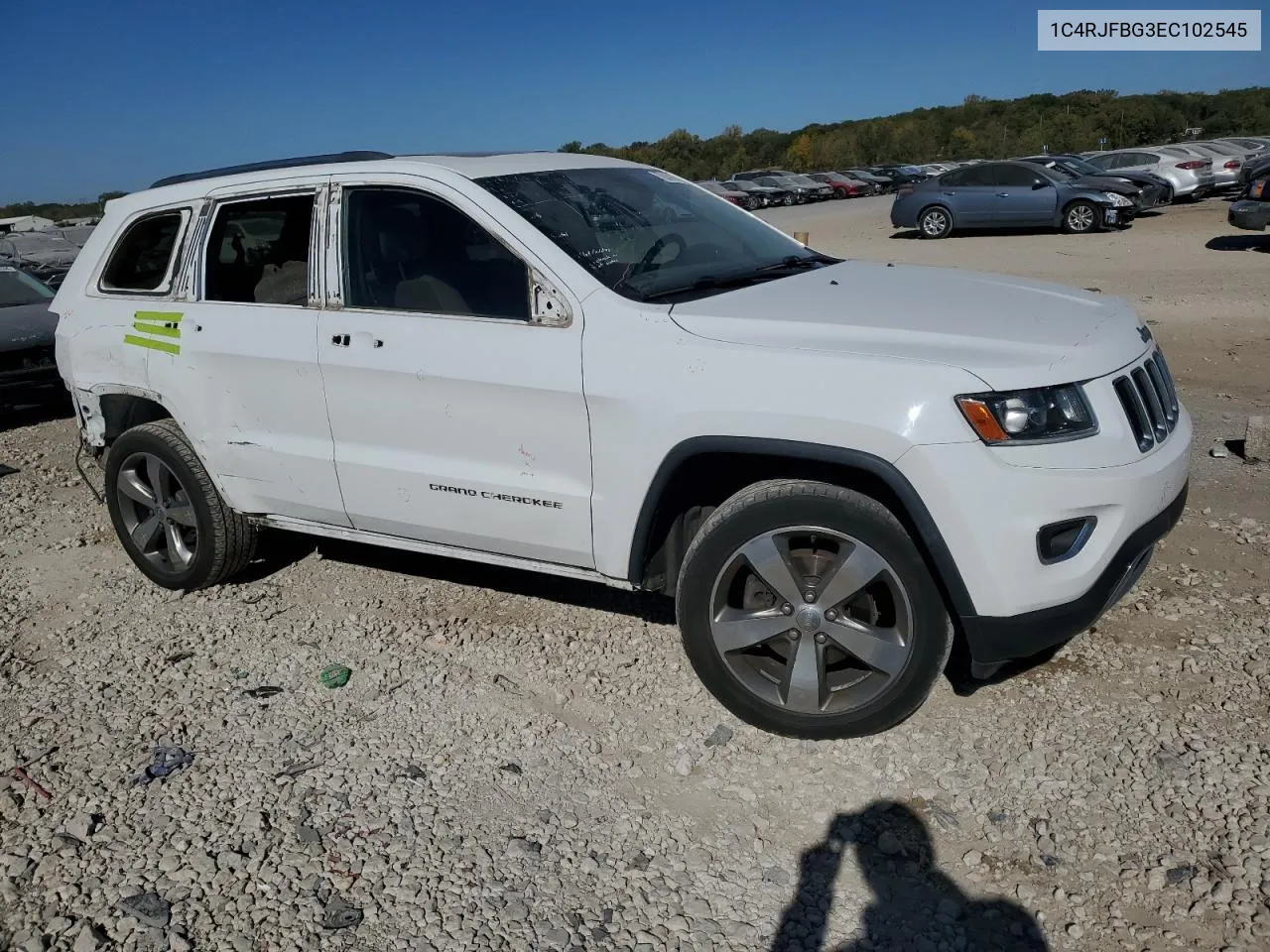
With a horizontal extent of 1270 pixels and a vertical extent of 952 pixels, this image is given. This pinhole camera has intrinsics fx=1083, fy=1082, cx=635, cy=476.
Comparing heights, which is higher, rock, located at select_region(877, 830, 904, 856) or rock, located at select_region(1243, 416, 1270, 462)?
rock, located at select_region(1243, 416, 1270, 462)

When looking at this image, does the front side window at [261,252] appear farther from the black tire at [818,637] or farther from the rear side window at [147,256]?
the black tire at [818,637]

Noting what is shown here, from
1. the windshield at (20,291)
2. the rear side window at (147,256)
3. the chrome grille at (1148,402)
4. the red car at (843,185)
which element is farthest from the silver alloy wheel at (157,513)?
the red car at (843,185)

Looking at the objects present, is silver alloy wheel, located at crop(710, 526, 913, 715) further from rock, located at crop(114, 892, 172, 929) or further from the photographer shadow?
rock, located at crop(114, 892, 172, 929)

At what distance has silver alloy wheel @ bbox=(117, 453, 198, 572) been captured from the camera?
16.4 feet

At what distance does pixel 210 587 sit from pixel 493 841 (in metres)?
2.68

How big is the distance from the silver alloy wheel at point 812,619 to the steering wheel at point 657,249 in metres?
1.14

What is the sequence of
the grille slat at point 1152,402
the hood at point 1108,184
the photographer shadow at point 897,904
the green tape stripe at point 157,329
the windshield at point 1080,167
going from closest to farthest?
the photographer shadow at point 897,904, the grille slat at point 1152,402, the green tape stripe at point 157,329, the hood at point 1108,184, the windshield at point 1080,167

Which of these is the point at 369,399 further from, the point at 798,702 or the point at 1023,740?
the point at 1023,740

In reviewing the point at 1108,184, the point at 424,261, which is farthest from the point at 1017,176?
the point at 424,261

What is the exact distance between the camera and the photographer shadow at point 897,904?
8.82 feet

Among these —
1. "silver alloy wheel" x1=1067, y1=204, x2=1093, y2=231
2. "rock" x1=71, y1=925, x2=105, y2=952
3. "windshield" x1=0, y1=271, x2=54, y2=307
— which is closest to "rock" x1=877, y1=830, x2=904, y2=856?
"rock" x1=71, y1=925, x2=105, y2=952

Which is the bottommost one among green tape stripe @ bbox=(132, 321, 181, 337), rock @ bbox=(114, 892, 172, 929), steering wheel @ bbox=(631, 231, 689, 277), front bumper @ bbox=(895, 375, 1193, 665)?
rock @ bbox=(114, 892, 172, 929)

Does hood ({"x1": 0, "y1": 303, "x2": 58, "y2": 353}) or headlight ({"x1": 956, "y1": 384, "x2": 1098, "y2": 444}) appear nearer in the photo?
headlight ({"x1": 956, "y1": 384, "x2": 1098, "y2": 444})

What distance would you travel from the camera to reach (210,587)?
207 inches
